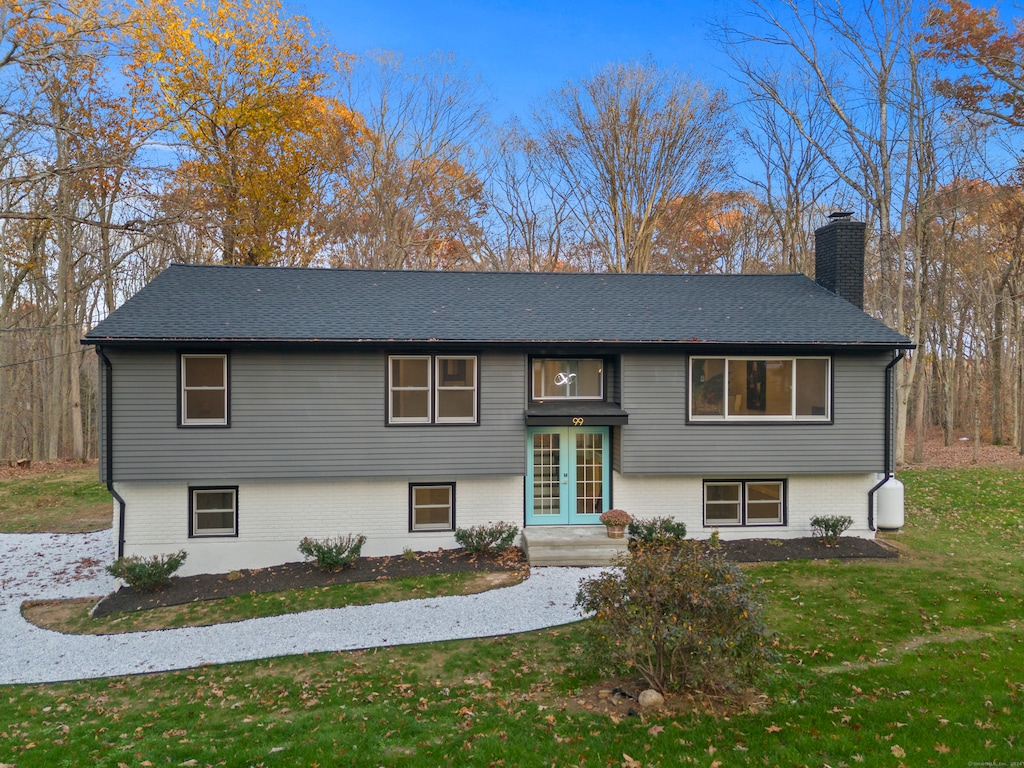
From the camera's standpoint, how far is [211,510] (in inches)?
469

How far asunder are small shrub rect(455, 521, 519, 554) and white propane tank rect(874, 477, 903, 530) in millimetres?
7695

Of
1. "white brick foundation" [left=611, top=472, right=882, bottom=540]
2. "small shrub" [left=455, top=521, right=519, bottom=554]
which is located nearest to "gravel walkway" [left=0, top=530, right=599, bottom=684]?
"small shrub" [left=455, top=521, right=519, bottom=554]

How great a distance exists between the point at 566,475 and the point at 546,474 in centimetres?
41

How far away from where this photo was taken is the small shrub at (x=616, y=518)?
39.2ft

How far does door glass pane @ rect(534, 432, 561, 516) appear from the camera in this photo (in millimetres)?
12969

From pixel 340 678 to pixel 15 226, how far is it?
935 inches

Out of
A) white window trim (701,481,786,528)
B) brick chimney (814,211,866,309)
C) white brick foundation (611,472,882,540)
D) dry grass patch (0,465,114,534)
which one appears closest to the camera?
white brick foundation (611,472,882,540)

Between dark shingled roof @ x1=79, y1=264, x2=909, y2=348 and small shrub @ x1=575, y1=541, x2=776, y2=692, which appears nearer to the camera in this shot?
small shrub @ x1=575, y1=541, x2=776, y2=692

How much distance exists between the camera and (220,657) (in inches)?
326

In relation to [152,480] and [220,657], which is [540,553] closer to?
[220,657]

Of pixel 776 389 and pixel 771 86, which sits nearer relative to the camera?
pixel 776 389

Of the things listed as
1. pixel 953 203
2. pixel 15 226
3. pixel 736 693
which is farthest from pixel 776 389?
pixel 15 226

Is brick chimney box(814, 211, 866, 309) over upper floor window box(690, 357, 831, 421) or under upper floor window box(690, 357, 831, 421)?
over

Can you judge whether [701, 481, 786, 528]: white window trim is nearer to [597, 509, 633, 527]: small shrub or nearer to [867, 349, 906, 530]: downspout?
[867, 349, 906, 530]: downspout
